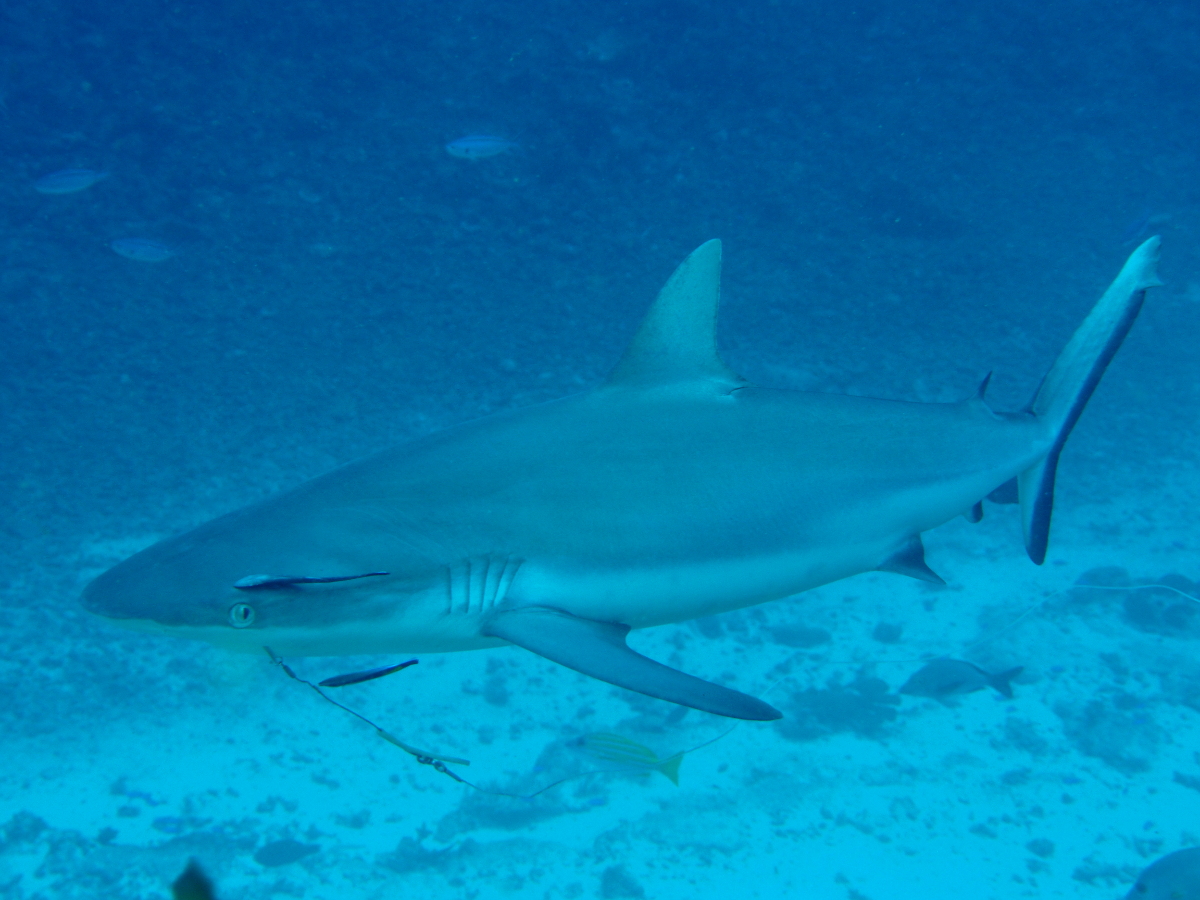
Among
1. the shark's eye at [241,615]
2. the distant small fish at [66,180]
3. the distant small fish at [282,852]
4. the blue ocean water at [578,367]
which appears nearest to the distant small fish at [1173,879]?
the blue ocean water at [578,367]

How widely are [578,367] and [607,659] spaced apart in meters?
4.85

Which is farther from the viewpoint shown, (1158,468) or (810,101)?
(810,101)

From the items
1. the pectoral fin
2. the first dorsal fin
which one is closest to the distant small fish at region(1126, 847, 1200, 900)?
the pectoral fin

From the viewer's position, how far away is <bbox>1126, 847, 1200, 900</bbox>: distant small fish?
3.40m

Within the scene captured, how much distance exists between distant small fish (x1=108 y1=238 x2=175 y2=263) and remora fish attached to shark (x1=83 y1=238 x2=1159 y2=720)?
5.34 m

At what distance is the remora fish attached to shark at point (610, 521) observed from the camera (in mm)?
1688

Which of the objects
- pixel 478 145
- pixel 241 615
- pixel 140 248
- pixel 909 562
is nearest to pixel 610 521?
pixel 241 615

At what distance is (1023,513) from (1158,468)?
528 cm

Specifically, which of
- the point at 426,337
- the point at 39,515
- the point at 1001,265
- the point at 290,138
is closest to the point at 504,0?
the point at 290,138

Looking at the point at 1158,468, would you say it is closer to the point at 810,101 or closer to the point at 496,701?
the point at 810,101

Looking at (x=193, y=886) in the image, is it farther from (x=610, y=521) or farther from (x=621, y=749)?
(x=621, y=749)

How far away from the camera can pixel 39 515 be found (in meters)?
5.15

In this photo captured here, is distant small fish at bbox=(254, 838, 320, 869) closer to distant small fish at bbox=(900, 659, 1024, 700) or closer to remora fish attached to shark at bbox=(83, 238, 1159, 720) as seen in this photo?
remora fish attached to shark at bbox=(83, 238, 1159, 720)

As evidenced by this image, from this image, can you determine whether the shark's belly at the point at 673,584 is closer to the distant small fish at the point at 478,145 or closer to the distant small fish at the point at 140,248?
the distant small fish at the point at 478,145
